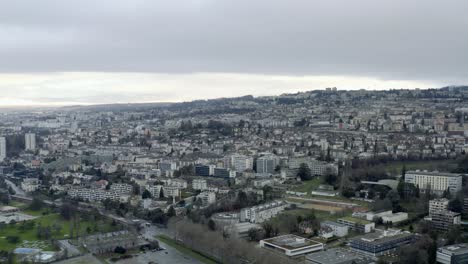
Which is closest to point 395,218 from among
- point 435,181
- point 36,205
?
point 435,181

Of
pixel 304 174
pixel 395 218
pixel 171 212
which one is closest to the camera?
pixel 395 218

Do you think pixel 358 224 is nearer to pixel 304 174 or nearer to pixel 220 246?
pixel 220 246

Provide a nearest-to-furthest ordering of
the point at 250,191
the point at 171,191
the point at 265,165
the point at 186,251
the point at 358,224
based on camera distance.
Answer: the point at 186,251
the point at 358,224
the point at 250,191
the point at 171,191
the point at 265,165

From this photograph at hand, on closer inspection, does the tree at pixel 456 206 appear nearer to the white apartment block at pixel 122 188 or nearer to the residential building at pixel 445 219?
the residential building at pixel 445 219

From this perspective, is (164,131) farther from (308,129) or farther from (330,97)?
(330,97)

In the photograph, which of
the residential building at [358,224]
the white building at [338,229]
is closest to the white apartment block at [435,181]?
the residential building at [358,224]

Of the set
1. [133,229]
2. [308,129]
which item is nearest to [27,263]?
[133,229]
